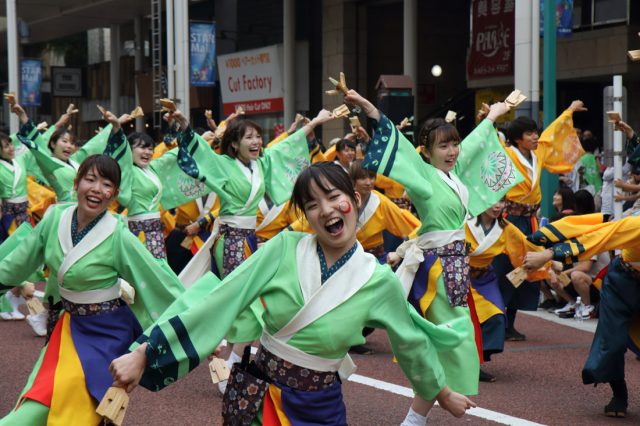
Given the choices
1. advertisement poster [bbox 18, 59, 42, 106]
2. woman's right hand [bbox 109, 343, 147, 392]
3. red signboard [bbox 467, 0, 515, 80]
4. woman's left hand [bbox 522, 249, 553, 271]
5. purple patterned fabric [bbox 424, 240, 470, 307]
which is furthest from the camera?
advertisement poster [bbox 18, 59, 42, 106]

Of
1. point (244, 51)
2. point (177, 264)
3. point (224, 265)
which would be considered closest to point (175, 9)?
point (244, 51)

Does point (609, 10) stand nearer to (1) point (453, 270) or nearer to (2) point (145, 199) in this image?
(2) point (145, 199)

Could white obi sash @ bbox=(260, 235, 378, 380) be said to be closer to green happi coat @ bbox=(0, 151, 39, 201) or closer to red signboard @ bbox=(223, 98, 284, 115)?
green happi coat @ bbox=(0, 151, 39, 201)

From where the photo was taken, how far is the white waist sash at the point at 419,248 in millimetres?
6270

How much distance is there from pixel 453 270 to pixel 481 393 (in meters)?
1.02

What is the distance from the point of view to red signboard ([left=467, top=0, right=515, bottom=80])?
1739 centimetres

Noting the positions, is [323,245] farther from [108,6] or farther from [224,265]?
[108,6]

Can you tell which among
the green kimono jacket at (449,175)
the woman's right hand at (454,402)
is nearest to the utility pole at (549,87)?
the green kimono jacket at (449,175)

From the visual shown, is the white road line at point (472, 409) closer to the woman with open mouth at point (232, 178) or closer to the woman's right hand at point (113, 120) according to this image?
the woman with open mouth at point (232, 178)

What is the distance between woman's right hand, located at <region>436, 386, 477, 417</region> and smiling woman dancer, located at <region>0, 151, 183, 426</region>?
129 centimetres

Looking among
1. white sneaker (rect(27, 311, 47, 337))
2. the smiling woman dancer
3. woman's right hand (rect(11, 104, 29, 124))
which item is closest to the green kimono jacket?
the smiling woman dancer

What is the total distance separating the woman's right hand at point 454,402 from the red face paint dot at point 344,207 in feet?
2.46

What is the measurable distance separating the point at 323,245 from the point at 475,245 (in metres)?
4.05

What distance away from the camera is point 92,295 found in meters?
4.75
